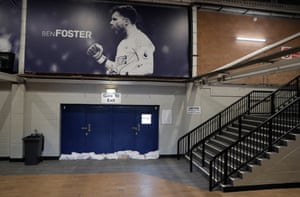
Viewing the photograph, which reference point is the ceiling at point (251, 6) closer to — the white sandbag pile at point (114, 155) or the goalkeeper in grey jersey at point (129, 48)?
the goalkeeper in grey jersey at point (129, 48)

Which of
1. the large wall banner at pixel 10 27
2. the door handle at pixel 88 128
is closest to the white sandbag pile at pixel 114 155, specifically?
the door handle at pixel 88 128

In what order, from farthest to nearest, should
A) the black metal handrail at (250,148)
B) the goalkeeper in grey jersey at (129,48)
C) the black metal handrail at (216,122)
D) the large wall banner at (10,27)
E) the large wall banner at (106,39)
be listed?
the black metal handrail at (216,122) < the goalkeeper in grey jersey at (129,48) < the large wall banner at (106,39) < the large wall banner at (10,27) < the black metal handrail at (250,148)

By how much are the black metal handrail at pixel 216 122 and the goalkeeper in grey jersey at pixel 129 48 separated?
2731mm

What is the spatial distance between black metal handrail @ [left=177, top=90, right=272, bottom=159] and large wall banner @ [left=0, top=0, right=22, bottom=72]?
20.6 feet

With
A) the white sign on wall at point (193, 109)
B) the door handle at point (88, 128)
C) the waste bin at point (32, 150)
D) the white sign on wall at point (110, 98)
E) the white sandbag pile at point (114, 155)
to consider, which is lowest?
the white sandbag pile at point (114, 155)

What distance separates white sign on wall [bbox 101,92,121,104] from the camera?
754 centimetres

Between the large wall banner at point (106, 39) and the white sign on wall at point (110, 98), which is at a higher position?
the large wall banner at point (106, 39)

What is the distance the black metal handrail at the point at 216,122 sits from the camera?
25.4ft

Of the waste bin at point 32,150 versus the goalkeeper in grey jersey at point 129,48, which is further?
the goalkeeper in grey jersey at point 129,48

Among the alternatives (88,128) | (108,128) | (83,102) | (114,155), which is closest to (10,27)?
(83,102)

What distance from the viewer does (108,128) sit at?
25.3 ft

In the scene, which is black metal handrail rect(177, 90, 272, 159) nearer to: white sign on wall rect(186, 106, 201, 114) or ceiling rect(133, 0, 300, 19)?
white sign on wall rect(186, 106, 201, 114)

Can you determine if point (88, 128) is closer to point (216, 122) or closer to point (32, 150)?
point (32, 150)

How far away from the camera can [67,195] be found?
444 centimetres
